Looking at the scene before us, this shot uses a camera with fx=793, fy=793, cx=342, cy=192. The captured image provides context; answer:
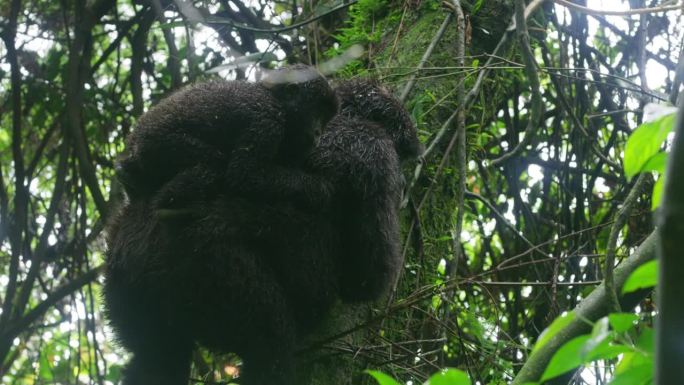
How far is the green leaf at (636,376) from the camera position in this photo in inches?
53.7

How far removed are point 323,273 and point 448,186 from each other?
4.50ft

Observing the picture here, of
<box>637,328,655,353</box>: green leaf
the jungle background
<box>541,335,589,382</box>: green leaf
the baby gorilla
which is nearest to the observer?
<box>541,335,589,382</box>: green leaf

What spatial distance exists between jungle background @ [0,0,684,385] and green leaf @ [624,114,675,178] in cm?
181

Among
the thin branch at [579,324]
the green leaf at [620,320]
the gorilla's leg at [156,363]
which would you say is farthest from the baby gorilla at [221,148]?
the green leaf at [620,320]

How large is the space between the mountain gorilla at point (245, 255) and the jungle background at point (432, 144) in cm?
25

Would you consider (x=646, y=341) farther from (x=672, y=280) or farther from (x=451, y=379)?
(x=672, y=280)

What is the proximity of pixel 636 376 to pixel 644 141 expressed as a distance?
A: 416 millimetres

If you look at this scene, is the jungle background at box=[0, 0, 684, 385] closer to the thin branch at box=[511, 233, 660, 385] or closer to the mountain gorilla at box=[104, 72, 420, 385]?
the mountain gorilla at box=[104, 72, 420, 385]

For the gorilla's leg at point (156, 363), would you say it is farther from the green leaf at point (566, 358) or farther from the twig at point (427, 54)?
the green leaf at point (566, 358)

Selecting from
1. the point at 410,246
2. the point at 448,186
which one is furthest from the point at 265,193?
the point at 448,186

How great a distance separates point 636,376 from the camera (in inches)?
54.1

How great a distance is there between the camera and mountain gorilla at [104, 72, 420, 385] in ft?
Answer: 10.3

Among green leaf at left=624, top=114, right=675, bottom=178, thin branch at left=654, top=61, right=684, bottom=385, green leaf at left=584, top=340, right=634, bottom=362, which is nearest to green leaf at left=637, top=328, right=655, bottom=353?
green leaf at left=584, top=340, right=634, bottom=362

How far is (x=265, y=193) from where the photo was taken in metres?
3.31
